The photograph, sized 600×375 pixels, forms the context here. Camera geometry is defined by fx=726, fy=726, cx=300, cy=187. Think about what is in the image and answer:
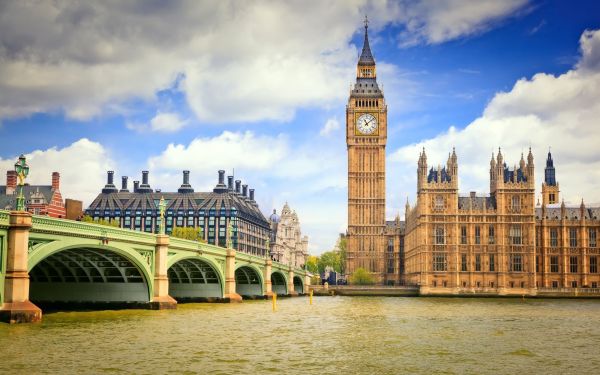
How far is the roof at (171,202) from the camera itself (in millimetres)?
184875

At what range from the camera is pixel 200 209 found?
18488 cm

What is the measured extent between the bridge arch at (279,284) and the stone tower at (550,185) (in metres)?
71.3

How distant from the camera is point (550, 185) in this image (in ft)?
550

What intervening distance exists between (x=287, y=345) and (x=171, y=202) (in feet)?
495

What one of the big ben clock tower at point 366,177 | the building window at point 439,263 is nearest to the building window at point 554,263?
the building window at point 439,263

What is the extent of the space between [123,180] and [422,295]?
98.1 metres

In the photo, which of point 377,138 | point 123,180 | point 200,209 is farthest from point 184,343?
point 123,180

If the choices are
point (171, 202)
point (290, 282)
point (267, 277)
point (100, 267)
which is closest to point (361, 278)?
point (290, 282)

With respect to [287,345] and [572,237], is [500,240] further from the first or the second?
[287,345]

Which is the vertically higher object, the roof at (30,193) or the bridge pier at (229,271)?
the roof at (30,193)

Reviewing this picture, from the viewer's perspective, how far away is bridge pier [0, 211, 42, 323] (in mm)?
42094

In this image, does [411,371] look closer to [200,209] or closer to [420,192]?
[420,192]

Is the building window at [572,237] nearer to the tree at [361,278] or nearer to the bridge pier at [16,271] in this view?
the tree at [361,278]

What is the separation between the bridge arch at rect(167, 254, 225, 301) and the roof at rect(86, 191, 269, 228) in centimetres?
9979
